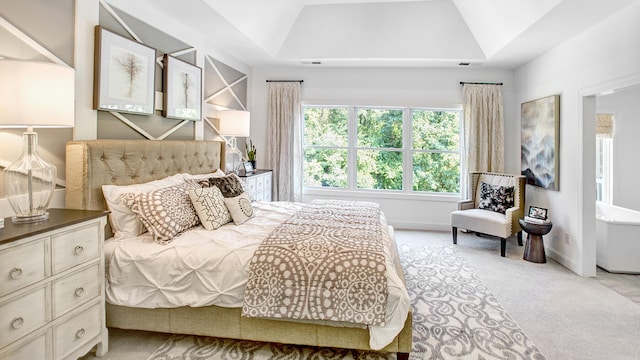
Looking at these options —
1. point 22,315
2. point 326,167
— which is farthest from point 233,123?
point 22,315

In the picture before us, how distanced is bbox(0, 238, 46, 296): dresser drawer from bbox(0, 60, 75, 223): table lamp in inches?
10.2

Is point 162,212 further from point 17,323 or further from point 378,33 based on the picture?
point 378,33

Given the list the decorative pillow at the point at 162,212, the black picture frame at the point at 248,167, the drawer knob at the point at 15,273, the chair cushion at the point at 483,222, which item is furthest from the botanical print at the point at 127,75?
the chair cushion at the point at 483,222

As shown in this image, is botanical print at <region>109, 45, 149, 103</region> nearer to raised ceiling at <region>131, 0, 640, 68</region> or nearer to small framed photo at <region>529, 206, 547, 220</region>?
raised ceiling at <region>131, 0, 640, 68</region>

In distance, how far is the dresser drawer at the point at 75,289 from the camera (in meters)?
1.69

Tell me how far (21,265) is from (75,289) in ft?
1.18

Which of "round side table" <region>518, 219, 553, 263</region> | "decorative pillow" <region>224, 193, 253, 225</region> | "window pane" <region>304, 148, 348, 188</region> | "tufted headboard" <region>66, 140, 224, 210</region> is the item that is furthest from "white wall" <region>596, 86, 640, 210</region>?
"tufted headboard" <region>66, 140, 224, 210</region>

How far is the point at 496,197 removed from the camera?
448 centimetres

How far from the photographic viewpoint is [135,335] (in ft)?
7.39

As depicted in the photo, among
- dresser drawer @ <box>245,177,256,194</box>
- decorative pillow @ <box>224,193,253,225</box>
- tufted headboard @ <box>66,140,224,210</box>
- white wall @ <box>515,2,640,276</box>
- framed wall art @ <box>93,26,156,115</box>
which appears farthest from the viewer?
dresser drawer @ <box>245,177,256,194</box>

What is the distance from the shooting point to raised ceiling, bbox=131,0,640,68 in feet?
11.8

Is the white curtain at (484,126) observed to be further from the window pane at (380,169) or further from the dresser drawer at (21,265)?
the dresser drawer at (21,265)

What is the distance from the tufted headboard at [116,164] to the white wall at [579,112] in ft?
13.5

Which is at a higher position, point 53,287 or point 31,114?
point 31,114
